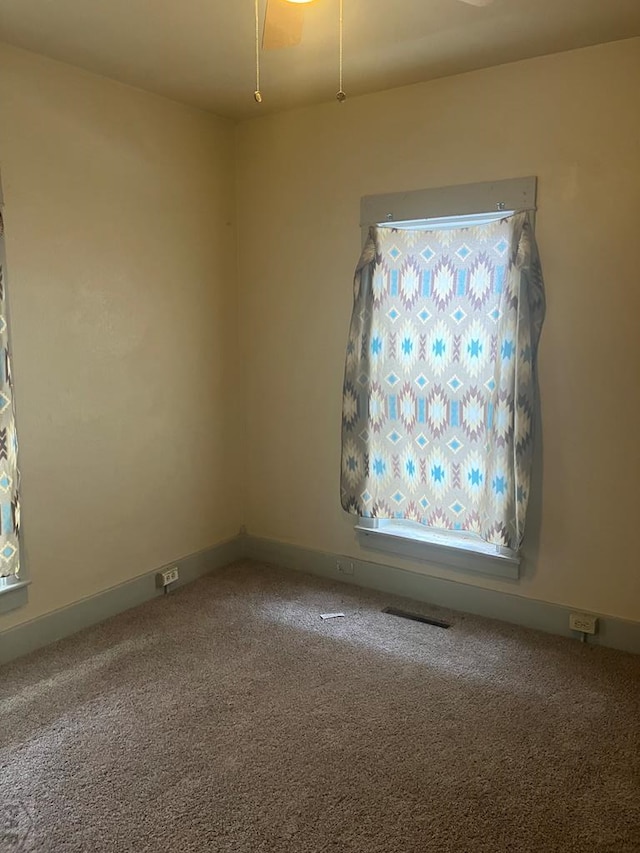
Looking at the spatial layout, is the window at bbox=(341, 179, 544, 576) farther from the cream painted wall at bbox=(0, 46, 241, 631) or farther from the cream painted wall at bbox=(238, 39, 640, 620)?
the cream painted wall at bbox=(0, 46, 241, 631)

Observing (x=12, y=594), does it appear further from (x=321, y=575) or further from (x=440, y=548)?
(x=440, y=548)

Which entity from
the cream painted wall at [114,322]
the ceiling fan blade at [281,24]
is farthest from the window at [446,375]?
the ceiling fan blade at [281,24]

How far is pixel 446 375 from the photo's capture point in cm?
323

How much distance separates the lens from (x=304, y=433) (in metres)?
3.82

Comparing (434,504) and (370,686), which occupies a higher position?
(434,504)

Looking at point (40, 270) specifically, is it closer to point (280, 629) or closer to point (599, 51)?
point (280, 629)

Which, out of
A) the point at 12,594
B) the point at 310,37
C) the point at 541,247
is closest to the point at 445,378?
the point at 541,247

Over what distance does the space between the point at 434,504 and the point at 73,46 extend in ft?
8.52

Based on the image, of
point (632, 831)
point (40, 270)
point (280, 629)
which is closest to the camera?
point (632, 831)

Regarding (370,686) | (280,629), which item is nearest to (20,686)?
(280,629)

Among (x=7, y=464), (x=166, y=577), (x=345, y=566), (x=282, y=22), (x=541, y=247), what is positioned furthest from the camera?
(x=345, y=566)

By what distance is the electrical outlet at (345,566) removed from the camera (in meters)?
3.71

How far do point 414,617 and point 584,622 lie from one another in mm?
790

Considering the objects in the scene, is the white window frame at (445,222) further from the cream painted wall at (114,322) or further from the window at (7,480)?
the window at (7,480)
